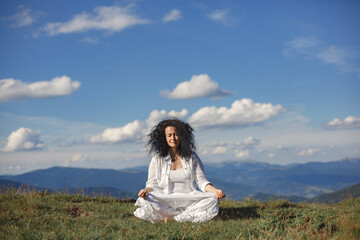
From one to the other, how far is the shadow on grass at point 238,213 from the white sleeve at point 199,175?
1.31 metres

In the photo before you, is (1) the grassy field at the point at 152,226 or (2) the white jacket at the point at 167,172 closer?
(1) the grassy field at the point at 152,226

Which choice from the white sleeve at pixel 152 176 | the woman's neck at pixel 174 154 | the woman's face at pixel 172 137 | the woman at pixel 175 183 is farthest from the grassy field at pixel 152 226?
the woman's face at pixel 172 137

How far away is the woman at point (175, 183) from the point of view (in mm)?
8711

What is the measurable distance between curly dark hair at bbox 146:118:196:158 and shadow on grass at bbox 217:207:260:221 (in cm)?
232

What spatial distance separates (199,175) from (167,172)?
0.91 m

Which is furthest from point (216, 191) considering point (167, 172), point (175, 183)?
point (167, 172)

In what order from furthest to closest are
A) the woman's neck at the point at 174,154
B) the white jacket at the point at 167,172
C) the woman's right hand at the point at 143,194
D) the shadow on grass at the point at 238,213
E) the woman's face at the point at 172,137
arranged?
the shadow on grass at the point at 238,213
the woman's neck at the point at 174,154
the woman's face at the point at 172,137
the white jacket at the point at 167,172
the woman's right hand at the point at 143,194

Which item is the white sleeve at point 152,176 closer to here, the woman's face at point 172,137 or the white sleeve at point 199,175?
the woman's face at point 172,137

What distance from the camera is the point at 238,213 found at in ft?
36.0

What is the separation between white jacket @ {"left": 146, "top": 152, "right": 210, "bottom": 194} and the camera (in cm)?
927

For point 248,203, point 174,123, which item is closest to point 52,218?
point 174,123

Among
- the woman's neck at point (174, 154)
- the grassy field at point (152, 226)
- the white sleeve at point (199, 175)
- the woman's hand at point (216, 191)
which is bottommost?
the grassy field at point (152, 226)

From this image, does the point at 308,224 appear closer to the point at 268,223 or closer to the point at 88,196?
the point at 268,223

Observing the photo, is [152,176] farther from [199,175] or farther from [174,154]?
[199,175]
